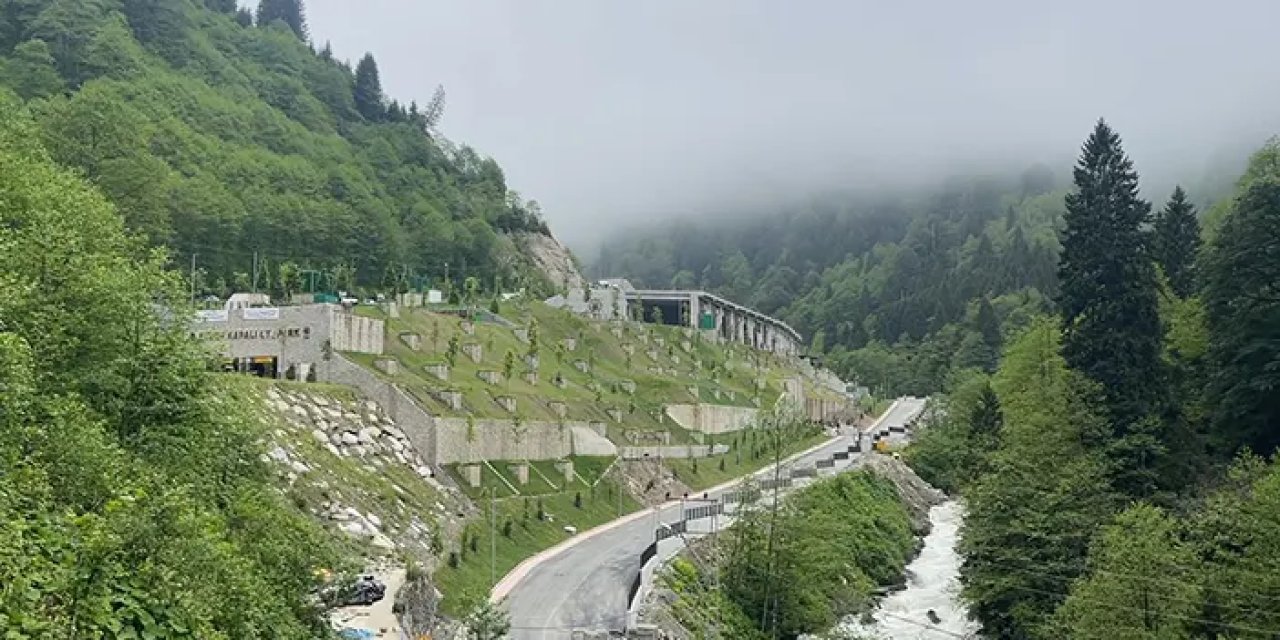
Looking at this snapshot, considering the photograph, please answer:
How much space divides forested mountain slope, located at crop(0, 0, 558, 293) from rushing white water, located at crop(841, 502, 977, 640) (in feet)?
142

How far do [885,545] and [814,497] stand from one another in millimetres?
7992

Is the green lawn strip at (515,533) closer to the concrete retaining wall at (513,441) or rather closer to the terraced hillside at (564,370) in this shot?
the concrete retaining wall at (513,441)

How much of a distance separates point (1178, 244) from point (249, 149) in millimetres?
92817

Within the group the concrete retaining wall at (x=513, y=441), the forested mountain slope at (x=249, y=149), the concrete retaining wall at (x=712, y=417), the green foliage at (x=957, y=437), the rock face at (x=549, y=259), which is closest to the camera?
the concrete retaining wall at (x=513, y=441)

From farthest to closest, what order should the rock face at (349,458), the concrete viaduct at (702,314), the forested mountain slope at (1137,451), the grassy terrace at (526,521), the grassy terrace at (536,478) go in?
1. the concrete viaduct at (702,314)
2. the grassy terrace at (536,478)
3. the grassy terrace at (526,521)
4. the rock face at (349,458)
5. the forested mountain slope at (1137,451)

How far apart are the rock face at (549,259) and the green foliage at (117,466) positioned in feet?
370

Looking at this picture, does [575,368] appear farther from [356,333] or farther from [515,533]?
[515,533]

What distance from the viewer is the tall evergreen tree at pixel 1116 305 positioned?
1941 inches

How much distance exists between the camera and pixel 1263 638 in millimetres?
34250

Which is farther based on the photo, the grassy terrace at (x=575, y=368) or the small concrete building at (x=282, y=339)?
the grassy terrace at (x=575, y=368)

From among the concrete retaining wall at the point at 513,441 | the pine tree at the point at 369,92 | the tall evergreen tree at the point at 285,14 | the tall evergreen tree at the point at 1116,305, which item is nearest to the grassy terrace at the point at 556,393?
the concrete retaining wall at the point at 513,441

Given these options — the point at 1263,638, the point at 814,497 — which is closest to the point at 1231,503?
the point at 1263,638

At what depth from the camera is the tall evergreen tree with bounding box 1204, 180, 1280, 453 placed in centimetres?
4759

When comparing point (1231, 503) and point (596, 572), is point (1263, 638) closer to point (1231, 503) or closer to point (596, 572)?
point (1231, 503)
